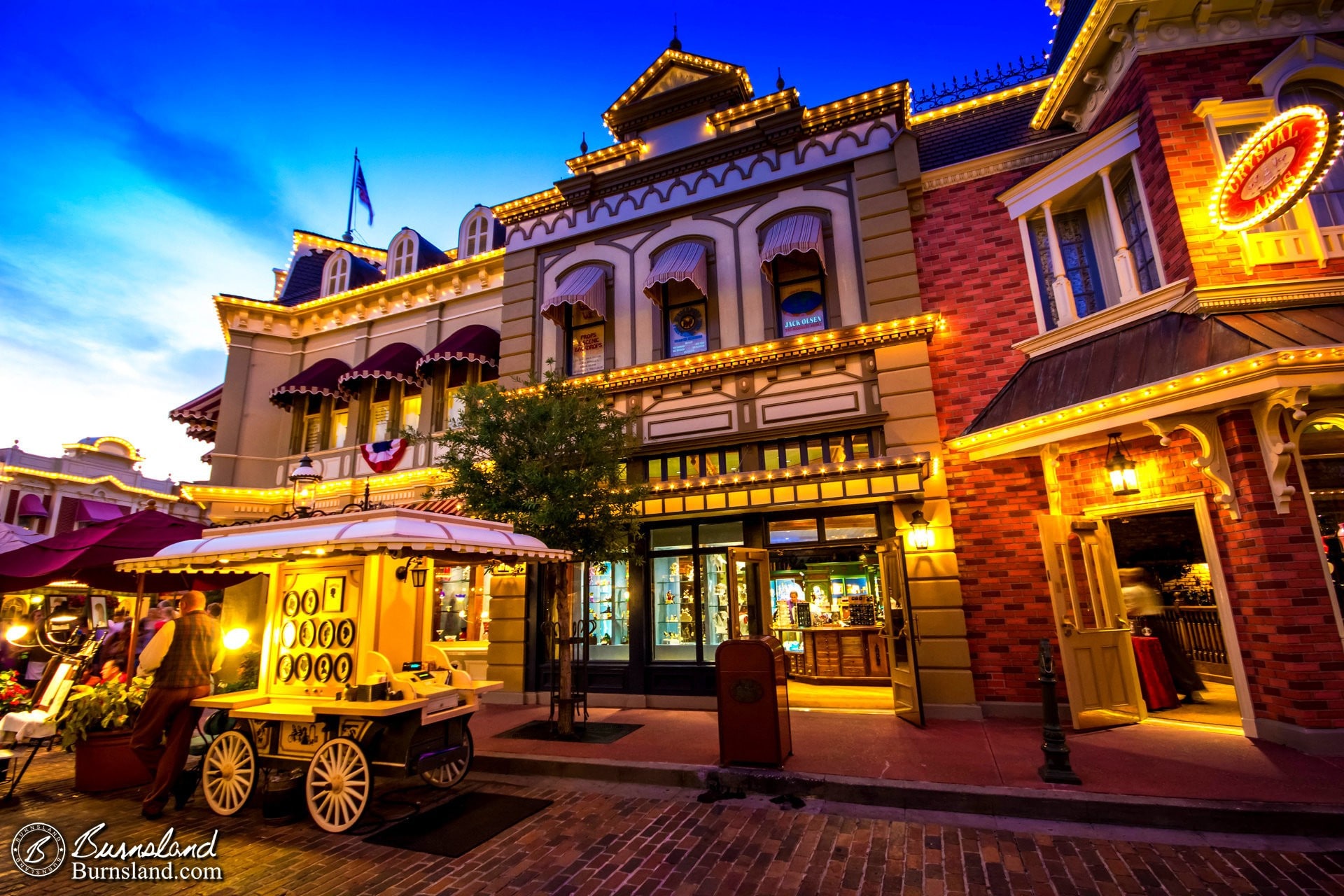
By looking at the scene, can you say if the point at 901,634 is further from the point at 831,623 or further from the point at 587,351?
the point at 587,351

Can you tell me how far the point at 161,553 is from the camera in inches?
263

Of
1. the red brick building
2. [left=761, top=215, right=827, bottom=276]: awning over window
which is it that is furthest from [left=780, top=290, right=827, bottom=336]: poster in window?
the red brick building

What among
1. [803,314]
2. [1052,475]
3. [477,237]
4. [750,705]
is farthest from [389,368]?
[1052,475]

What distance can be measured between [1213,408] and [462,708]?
944 cm

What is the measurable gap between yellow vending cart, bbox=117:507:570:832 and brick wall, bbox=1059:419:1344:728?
870 cm

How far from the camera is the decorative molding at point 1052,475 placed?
864 cm

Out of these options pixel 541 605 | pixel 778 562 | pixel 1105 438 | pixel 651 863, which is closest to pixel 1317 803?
pixel 1105 438

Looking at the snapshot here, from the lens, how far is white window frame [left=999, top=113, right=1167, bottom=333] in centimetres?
855

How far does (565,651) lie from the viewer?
8.86 meters

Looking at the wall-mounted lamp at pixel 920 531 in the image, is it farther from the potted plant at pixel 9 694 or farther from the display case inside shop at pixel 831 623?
the potted plant at pixel 9 694

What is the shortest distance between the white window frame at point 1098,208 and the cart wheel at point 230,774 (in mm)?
12179

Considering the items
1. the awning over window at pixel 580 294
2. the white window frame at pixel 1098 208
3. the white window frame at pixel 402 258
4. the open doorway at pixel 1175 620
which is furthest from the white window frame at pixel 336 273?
the open doorway at pixel 1175 620

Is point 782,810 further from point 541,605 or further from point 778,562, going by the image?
point 778,562

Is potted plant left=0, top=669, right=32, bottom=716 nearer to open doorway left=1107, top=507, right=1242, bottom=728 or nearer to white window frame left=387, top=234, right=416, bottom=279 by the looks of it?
white window frame left=387, top=234, right=416, bottom=279
